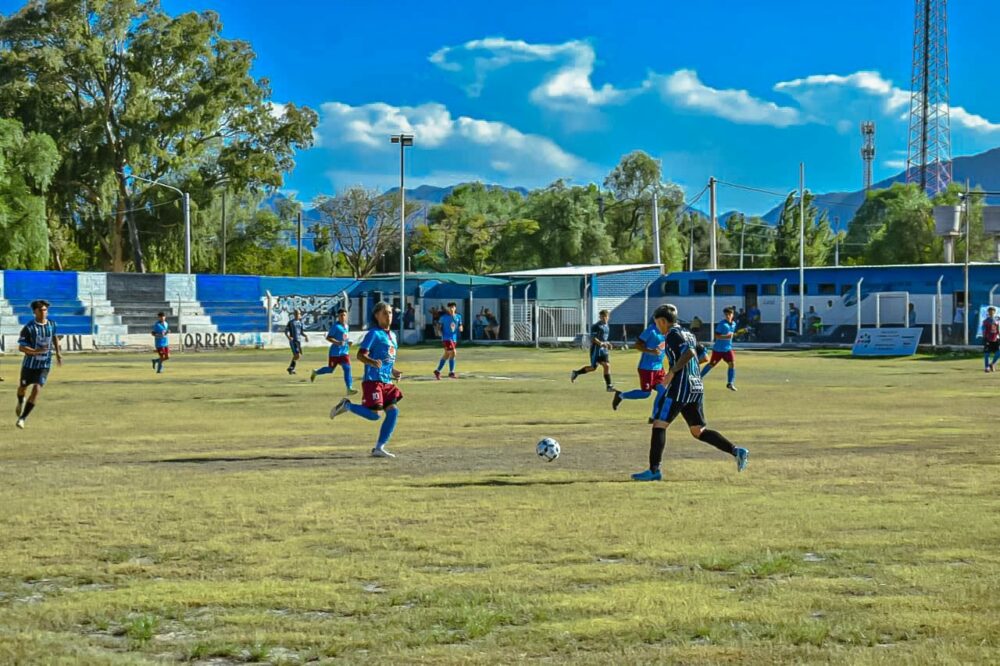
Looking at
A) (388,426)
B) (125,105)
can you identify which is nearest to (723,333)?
(388,426)

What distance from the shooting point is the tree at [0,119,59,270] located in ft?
196

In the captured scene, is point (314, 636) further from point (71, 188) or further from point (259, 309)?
point (71, 188)

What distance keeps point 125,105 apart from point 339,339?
4897cm

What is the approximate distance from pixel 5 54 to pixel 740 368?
4642 centimetres

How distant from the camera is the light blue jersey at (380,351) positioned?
47.4 feet

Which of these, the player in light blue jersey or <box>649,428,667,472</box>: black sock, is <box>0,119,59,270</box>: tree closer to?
the player in light blue jersey

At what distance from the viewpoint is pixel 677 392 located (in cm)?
1245

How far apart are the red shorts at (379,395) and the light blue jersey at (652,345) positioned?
13.1 ft

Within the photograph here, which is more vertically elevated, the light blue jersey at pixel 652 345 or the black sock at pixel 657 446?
the light blue jersey at pixel 652 345

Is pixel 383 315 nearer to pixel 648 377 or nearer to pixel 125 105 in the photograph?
pixel 648 377

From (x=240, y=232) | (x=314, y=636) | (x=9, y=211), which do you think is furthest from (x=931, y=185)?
(x=314, y=636)

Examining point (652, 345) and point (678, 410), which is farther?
point (652, 345)

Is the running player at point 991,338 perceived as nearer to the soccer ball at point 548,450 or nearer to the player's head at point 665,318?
the soccer ball at point 548,450

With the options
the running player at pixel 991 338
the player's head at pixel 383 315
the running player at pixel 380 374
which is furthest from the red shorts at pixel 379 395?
the running player at pixel 991 338
